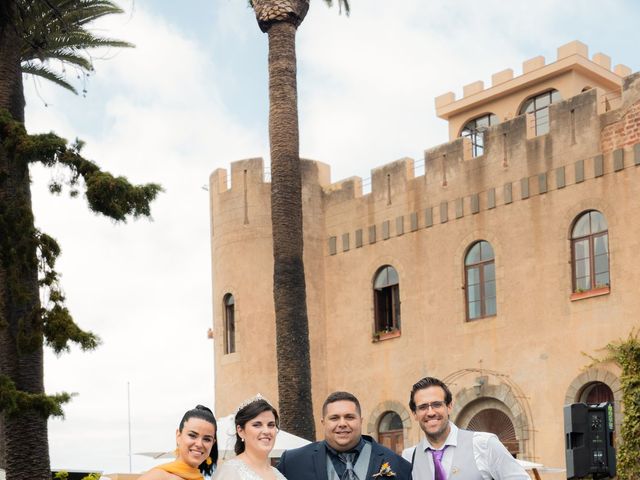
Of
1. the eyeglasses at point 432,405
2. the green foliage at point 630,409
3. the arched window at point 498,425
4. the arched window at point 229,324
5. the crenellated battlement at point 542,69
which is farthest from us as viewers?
the crenellated battlement at point 542,69

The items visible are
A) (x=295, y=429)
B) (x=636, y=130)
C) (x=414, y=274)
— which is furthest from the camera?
(x=414, y=274)

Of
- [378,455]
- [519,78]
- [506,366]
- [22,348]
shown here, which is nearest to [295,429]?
[506,366]

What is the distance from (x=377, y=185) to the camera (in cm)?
2808

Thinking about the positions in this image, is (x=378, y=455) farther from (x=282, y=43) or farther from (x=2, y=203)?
(x=282, y=43)

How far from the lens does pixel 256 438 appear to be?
5.67 metres

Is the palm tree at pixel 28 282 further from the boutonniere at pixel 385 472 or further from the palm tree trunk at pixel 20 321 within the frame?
the boutonniere at pixel 385 472

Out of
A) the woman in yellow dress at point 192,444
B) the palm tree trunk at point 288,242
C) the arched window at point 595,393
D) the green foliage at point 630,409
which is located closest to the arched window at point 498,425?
the arched window at point 595,393

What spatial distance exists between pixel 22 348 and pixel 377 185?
16334mm

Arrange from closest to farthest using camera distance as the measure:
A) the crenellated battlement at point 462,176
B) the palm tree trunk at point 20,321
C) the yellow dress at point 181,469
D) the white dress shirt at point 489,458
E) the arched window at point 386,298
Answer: the yellow dress at point 181,469 → the white dress shirt at point 489,458 → the palm tree trunk at point 20,321 → the crenellated battlement at point 462,176 → the arched window at point 386,298

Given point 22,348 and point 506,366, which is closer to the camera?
point 22,348

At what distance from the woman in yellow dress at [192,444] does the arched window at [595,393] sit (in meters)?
18.0

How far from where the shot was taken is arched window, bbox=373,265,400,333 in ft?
89.7

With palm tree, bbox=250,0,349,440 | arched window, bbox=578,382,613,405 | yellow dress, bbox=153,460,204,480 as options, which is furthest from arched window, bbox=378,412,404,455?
yellow dress, bbox=153,460,204,480

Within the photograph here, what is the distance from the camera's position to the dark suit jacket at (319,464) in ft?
19.7
